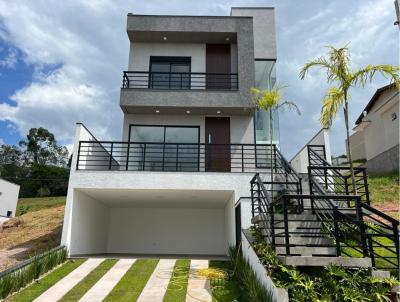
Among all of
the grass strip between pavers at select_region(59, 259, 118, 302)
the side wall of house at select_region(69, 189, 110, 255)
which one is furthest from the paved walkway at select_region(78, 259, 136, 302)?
the side wall of house at select_region(69, 189, 110, 255)

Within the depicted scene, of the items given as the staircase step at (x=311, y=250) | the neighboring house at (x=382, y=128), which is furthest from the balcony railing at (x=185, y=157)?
the neighboring house at (x=382, y=128)

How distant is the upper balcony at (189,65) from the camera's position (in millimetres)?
14047

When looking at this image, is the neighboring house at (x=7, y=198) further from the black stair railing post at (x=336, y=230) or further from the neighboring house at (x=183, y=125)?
the black stair railing post at (x=336, y=230)

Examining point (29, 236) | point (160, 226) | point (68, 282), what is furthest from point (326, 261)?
point (29, 236)

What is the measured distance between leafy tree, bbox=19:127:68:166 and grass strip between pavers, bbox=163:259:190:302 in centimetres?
4706

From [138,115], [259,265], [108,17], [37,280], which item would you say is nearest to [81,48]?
[108,17]

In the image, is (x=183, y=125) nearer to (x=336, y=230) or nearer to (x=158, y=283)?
(x=158, y=283)

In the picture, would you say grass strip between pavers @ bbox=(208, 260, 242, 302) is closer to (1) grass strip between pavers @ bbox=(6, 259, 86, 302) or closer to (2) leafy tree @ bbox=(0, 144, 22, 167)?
(1) grass strip between pavers @ bbox=(6, 259, 86, 302)

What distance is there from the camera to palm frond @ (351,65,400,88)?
8.49 meters

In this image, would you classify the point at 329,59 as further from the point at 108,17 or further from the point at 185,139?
the point at 108,17

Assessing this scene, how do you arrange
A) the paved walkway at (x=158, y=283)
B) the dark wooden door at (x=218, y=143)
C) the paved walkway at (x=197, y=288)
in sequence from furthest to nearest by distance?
1. the dark wooden door at (x=218, y=143)
2. the paved walkway at (x=158, y=283)
3. the paved walkway at (x=197, y=288)

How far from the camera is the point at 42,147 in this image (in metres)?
50.6

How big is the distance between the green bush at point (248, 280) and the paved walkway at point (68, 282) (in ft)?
13.8

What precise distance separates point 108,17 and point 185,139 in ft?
20.3
